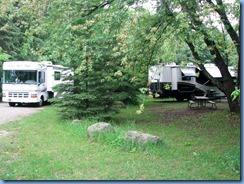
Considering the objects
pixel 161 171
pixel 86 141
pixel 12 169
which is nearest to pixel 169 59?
pixel 86 141

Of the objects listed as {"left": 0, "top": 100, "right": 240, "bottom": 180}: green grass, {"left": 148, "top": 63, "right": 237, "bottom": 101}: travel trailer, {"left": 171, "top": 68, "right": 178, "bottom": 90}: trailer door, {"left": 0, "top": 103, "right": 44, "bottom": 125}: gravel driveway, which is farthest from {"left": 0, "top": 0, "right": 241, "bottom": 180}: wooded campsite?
{"left": 171, "top": 68, "right": 178, "bottom": 90}: trailer door

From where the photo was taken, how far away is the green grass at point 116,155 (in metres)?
5.65

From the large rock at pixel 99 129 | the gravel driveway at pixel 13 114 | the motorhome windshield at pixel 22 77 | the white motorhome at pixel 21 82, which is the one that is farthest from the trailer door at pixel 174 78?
the large rock at pixel 99 129

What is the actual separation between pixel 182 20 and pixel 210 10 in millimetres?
648

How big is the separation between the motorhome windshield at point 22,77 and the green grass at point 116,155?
9233mm

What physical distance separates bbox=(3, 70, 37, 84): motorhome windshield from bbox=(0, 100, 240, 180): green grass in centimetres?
923

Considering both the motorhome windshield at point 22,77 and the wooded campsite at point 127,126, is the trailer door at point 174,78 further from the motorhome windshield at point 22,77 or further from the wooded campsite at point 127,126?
the wooded campsite at point 127,126

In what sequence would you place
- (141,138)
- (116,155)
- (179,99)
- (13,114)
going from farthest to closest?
(179,99) → (13,114) → (141,138) → (116,155)

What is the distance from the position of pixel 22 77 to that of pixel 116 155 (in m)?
14.6

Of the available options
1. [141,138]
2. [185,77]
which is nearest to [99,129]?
[141,138]

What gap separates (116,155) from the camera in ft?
22.8

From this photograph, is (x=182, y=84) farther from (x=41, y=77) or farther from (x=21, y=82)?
(x=21, y=82)

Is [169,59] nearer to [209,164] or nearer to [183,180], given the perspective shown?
[209,164]

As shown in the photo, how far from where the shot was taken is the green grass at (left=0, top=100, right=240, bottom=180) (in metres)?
5.65
